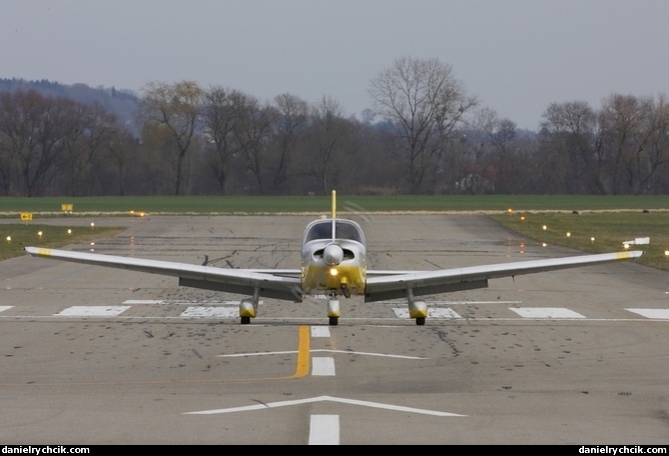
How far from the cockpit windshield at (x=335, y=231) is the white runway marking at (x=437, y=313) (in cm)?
289

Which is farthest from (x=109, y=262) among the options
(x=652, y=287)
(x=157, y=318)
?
(x=652, y=287)

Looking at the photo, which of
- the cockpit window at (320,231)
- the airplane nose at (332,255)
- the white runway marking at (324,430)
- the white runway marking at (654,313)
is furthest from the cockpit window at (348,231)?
the white runway marking at (324,430)

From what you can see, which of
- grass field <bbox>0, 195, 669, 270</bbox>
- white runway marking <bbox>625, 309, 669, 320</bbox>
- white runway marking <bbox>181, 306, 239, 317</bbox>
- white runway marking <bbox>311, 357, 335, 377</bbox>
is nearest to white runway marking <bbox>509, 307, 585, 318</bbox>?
white runway marking <bbox>625, 309, 669, 320</bbox>

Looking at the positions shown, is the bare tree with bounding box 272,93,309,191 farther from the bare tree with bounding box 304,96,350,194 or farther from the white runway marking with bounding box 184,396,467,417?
the white runway marking with bounding box 184,396,467,417

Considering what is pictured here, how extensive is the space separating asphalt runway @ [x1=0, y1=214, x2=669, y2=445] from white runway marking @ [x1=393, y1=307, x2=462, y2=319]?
82mm

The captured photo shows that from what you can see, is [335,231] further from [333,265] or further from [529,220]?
[529,220]

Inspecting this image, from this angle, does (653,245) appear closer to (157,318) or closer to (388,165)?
(157,318)

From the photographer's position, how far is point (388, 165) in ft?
421

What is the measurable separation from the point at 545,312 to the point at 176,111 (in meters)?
106

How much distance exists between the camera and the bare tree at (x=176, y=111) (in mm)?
123500

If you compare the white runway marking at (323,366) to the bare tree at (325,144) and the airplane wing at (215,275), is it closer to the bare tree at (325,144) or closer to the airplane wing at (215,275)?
the airplane wing at (215,275)

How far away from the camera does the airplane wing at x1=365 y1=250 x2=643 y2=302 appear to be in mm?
18844

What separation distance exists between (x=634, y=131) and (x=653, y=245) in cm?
8414

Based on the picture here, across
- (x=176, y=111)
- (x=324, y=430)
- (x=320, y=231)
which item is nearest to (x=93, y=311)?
(x=320, y=231)
